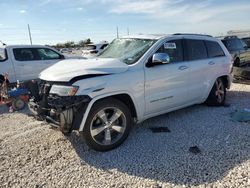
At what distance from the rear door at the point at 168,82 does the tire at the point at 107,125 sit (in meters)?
0.57

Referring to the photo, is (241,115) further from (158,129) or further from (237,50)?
(237,50)

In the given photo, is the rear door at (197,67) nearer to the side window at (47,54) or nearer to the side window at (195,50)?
the side window at (195,50)

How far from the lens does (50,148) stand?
4695 millimetres

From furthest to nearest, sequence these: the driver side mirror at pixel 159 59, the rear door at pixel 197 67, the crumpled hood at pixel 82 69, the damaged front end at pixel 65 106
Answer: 1. the rear door at pixel 197 67
2. the driver side mirror at pixel 159 59
3. the crumpled hood at pixel 82 69
4. the damaged front end at pixel 65 106

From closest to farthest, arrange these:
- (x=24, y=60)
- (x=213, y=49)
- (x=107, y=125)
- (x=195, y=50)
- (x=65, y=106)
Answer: (x=65, y=106) → (x=107, y=125) → (x=195, y=50) → (x=213, y=49) → (x=24, y=60)

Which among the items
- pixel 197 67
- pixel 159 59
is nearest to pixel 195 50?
pixel 197 67

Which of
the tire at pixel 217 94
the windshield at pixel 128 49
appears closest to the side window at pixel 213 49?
the tire at pixel 217 94

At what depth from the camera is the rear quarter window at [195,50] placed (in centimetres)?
592

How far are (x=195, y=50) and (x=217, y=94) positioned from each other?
4.53ft

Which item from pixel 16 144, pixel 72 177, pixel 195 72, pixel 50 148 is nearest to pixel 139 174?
pixel 72 177

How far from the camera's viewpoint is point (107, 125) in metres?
4.51

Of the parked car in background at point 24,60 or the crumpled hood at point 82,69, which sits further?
the parked car in background at point 24,60

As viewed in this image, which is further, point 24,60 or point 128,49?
point 24,60

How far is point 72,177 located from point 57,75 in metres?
1.63
